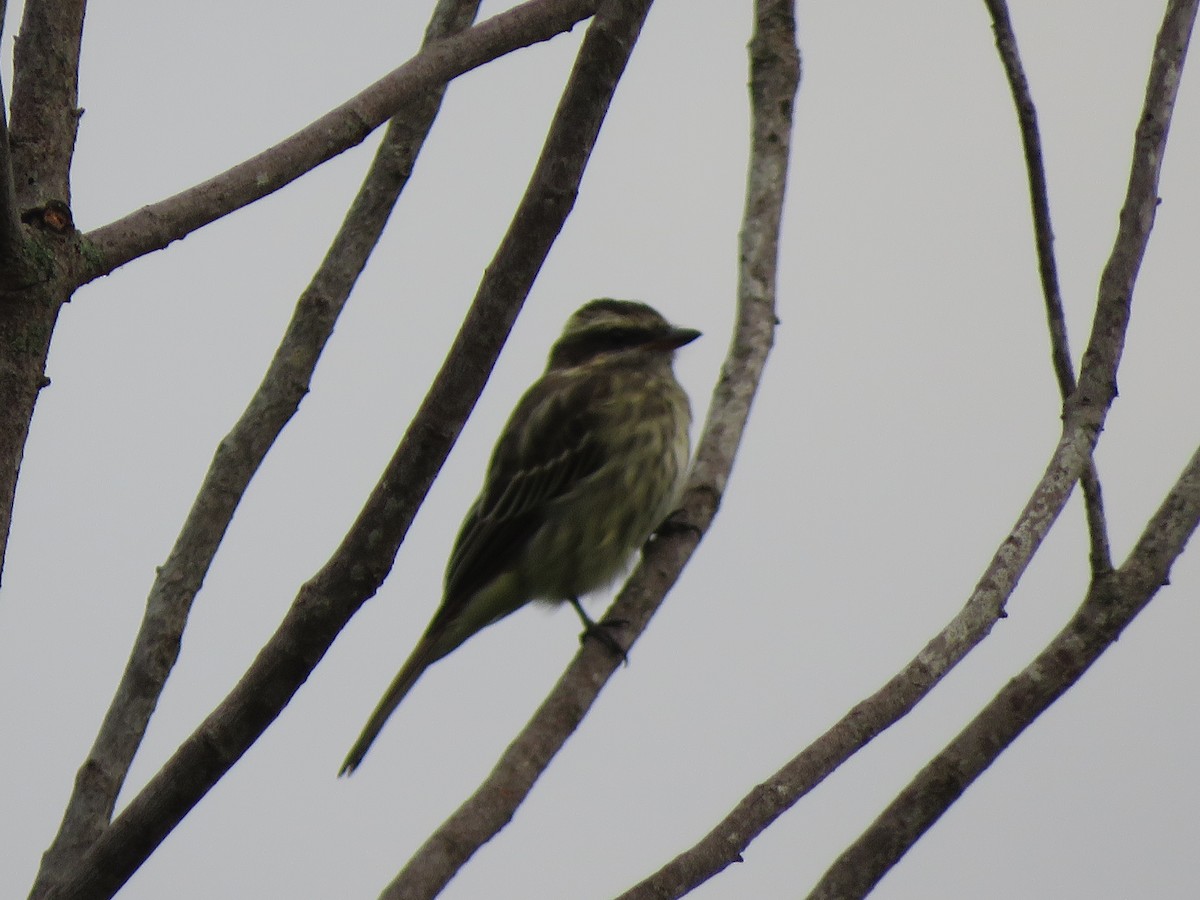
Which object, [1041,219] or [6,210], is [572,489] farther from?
[6,210]

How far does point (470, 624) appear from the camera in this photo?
6.02 meters

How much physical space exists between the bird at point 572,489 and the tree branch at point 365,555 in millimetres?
2849

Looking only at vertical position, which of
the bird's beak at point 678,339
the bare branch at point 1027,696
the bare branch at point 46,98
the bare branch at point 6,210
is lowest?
the bare branch at point 1027,696

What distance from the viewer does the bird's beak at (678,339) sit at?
667 cm

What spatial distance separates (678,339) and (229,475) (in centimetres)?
308

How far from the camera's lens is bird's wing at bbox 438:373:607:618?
612 centimetres

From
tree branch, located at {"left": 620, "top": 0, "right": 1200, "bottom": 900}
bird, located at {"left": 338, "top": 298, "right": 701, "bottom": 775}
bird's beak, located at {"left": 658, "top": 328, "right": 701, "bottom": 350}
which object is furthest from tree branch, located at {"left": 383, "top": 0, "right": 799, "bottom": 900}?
bird's beak, located at {"left": 658, "top": 328, "right": 701, "bottom": 350}

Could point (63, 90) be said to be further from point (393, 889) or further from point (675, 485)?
point (675, 485)

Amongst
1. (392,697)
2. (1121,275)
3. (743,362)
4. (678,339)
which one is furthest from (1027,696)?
(678,339)

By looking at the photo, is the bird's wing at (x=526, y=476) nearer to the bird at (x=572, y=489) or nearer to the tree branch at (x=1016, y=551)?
Result: the bird at (x=572, y=489)

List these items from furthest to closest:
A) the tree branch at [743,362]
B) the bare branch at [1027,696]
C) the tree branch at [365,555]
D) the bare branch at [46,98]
→ the tree branch at [743,362]
the bare branch at [1027,696]
the tree branch at [365,555]
the bare branch at [46,98]

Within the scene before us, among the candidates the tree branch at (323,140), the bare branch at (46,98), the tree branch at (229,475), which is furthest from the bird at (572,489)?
the bare branch at (46,98)

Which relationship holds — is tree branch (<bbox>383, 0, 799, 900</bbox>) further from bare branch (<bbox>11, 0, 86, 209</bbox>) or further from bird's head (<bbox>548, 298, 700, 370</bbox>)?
bird's head (<bbox>548, 298, 700, 370</bbox>)

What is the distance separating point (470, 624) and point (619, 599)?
5.57 ft
